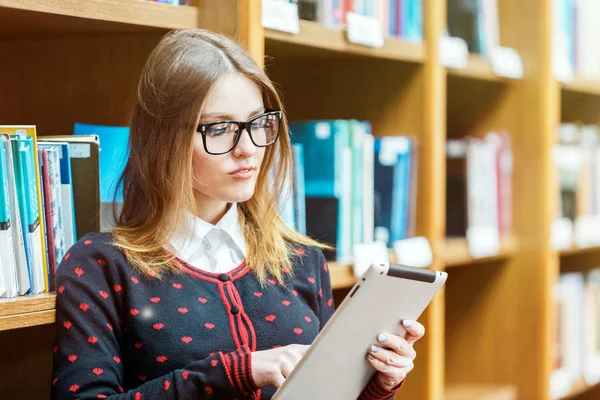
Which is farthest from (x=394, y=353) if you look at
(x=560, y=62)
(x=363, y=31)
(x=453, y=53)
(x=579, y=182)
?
(x=579, y=182)

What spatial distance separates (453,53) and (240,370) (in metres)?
1.15

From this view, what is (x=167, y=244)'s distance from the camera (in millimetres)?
1248

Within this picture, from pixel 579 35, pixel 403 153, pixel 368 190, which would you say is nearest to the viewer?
pixel 368 190

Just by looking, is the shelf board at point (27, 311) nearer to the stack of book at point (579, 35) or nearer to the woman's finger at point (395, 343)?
the woman's finger at point (395, 343)

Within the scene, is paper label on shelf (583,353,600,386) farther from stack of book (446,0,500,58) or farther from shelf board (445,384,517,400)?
stack of book (446,0,500,58)

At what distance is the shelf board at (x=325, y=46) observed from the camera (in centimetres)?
153

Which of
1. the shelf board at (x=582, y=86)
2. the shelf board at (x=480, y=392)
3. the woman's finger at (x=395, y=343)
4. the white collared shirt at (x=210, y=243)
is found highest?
the shelf board at (x=582, y=86)

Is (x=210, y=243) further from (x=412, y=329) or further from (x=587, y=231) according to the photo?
(x=587, y=231)

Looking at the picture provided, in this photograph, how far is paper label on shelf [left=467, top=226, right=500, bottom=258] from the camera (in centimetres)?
210

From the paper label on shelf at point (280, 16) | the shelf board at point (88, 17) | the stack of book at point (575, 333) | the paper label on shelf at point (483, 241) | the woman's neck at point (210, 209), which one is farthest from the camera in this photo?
the stack of book at point (575, 333)

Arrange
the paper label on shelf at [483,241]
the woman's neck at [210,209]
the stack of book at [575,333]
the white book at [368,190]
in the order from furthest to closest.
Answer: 1. the stack of book at [575,333]
2. the paper label on shelf at [483,241]
3. the white book at [368,190]
4. the woman's neck at [210,209]

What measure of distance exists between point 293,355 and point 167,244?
→ 0.27 meters

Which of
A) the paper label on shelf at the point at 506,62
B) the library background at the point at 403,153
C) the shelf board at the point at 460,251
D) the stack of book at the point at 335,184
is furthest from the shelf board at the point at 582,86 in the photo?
the stack of book at the point at 335,184

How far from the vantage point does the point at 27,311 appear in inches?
44.1
